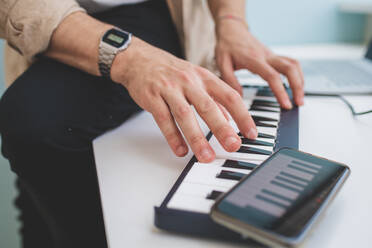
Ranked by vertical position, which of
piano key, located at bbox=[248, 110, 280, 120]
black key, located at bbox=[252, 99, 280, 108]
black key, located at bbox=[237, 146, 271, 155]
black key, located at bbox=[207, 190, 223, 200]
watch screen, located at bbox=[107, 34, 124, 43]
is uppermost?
watch screen, located at bbox=[107, 34, 124, 43]

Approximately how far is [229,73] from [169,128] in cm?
34

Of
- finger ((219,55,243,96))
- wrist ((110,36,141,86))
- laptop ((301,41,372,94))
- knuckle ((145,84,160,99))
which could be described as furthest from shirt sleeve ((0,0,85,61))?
laptop ((301,41,372,94))

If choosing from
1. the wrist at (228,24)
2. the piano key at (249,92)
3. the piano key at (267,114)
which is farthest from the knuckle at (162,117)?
the wrist at (228,24)

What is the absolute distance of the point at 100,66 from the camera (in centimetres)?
61

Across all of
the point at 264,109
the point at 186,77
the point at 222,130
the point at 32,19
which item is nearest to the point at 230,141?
the point at 222,130

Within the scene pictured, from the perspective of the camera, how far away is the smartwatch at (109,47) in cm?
60

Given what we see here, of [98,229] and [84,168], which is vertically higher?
[84,168]

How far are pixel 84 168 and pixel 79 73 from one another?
7.6 inches

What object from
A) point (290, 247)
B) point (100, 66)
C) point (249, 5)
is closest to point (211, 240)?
point (290, 247)

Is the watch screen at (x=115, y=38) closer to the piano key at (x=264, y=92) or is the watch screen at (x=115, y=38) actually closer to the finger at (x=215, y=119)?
the finger at (x=215, y=119)

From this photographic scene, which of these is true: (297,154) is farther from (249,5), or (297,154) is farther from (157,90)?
(249,5)

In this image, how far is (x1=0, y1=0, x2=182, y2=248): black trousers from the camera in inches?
22.6

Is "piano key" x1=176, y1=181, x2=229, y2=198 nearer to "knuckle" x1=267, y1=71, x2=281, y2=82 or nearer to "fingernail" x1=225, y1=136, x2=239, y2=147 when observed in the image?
"fingernail" x1=225, y1=136, x2=239, y2=147

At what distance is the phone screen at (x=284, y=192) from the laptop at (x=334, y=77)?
47 cm
